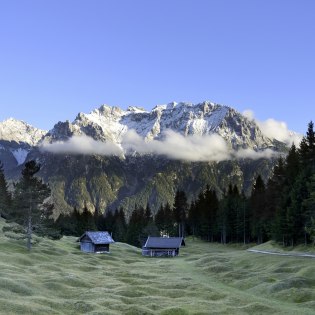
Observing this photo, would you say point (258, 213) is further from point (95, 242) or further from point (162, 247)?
point (95, 242)

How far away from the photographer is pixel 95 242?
113688 mm

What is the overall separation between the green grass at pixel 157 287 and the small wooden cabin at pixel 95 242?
2858cm

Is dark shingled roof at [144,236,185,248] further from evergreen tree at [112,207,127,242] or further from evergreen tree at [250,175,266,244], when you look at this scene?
evergreen tree at [112,207,127,242]

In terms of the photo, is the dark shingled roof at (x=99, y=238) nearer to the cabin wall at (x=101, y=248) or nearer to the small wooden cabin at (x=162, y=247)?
the cabin wall at (x=101, y=248)

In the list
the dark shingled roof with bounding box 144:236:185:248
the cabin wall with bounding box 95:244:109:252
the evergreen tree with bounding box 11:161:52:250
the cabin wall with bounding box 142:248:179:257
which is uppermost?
the evergreen tree with bounding box 11:161:52:250

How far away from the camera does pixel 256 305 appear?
46.8 metres

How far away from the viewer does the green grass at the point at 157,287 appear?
44656 mm

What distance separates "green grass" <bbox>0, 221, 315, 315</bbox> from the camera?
44656 mm

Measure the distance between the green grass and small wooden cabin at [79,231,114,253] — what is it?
28.6 m

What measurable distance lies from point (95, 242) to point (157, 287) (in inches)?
2216

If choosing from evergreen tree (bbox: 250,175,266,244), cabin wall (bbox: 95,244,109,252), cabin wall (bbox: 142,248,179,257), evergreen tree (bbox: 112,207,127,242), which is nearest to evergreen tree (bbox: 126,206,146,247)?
evergreen tree (bbox: 112,207,127,242)

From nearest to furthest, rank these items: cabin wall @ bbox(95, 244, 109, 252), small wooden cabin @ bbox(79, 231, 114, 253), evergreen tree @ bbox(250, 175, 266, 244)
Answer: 1. small wooden cabin @ bbox(79, 231, 114, 253)
2. cabin wall @ bbox(95, 244, 109, 252)
3. evergreen tree @ bbox(250, 175, 266, 244)

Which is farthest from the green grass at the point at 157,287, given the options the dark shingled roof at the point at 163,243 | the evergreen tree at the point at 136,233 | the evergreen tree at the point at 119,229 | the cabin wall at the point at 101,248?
the evergreen tree at the point at 119,229

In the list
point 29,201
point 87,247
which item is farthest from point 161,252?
point 29,201
